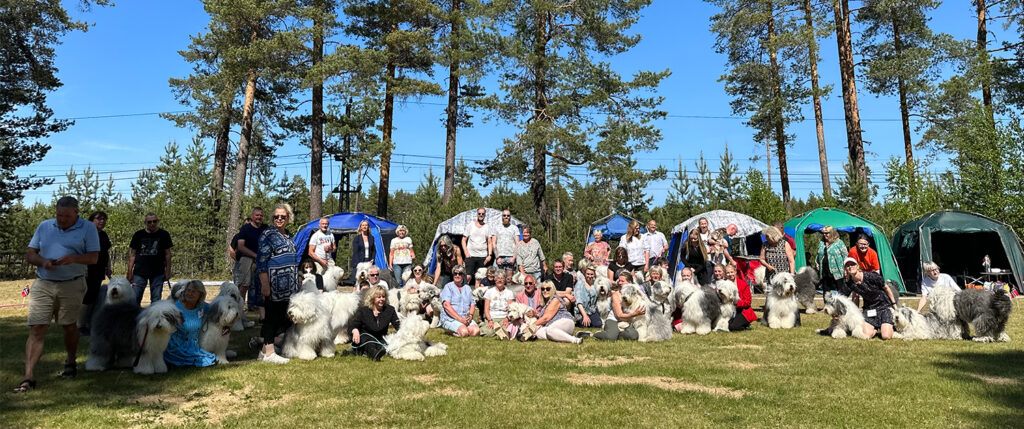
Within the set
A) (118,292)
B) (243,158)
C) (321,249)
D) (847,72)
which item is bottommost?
(118,292)

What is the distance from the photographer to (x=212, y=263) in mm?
22719

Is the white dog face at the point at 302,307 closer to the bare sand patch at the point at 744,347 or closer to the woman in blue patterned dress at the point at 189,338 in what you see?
the woman in blue patterned dress at the point at 189,338

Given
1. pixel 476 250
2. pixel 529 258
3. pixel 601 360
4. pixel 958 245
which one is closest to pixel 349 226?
pixel 476 250

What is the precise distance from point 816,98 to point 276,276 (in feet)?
65.5

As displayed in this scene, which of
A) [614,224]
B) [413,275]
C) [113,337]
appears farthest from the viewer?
[614,224]

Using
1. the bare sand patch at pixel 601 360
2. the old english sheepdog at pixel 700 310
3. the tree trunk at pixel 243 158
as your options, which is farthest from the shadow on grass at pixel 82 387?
the tree trunk at pixel 243 158

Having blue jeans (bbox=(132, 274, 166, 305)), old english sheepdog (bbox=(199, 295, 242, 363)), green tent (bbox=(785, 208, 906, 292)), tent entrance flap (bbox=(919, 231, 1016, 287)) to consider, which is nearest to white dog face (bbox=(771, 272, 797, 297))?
green tent (bbox=(785, 208, 906, 292))

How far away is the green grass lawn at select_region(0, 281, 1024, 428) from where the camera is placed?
368cm

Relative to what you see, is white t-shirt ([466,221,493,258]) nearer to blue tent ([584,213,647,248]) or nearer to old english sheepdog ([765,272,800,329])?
old english sheepdog ([765,272,800,329])

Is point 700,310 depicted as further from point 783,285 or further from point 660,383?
point 660,383

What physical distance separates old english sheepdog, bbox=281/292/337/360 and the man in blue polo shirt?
158 cm

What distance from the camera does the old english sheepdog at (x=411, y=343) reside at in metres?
5.72

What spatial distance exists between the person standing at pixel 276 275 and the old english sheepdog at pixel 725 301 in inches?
202

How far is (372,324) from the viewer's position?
589 cm
